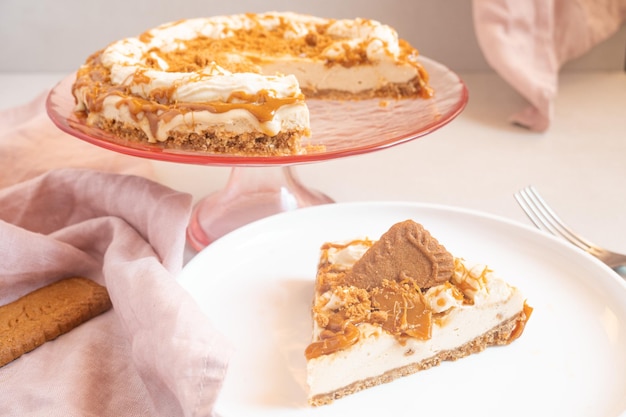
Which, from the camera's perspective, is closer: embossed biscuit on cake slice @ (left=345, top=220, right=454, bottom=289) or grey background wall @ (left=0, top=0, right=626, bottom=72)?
embossed biscuit on cake slice @ (left=345, top=220, right=454, bottom=289)

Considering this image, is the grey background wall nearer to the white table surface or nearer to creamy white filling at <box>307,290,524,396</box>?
the white table surface

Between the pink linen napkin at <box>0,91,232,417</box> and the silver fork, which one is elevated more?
the pink linen napkin at <box>0,91,232,417</box>

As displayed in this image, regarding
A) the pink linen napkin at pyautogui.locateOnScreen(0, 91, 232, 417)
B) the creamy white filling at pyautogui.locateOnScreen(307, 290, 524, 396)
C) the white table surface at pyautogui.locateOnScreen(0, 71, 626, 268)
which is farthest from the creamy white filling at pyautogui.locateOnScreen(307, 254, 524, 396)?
the white table surface at pyautogui.locateOnScreen(0, 71, 626, 268)

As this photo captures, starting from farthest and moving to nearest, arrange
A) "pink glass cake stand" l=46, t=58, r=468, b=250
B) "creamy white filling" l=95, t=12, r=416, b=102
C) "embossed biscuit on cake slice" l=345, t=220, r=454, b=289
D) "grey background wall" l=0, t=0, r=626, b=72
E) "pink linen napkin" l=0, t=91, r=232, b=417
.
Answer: "grey background wall" l=0, t=0, r=626, b=72 < "creamy white filling" l=95, t=12, r=416, b=102 < "pink glass cake stand" l=46, t=58, r=468, b=250 < "embossed biscuit on cake slice" l=345, t=220, r=454, b=289 < "pink linen napkin" l=0, t=91, r=232, b=417

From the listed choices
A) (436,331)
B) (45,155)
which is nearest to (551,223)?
(436,331)

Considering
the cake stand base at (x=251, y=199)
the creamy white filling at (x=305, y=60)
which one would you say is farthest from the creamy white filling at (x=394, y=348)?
the creamy white filling at (x=305, y=60)

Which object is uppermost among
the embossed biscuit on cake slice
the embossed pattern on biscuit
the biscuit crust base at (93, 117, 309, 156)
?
the biscuit crust base at (93, 117, 309, 156)

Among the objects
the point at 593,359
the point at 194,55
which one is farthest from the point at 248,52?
the point at 593,359

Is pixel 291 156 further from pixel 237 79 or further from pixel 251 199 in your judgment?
pixel 251 199
